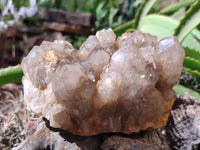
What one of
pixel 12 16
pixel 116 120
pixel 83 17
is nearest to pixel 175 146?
pixel 116 120

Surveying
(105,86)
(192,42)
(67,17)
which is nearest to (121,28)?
(192,42)

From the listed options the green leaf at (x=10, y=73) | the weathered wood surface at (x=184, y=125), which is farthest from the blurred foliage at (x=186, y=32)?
the green leaf at (x=10, y=73)

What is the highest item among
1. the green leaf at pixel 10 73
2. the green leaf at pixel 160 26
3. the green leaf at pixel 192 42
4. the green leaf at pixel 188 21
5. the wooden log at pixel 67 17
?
the green leaf at pixel 188 21

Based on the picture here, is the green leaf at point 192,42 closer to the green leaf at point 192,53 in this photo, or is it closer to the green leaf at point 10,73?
the green leaf at point 192,53

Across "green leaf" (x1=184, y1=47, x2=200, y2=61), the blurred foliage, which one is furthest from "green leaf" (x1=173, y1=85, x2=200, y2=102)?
"green leaf" (x1=184, y1=47, x2=200, y2=61)

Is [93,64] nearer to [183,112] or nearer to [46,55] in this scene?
[46,55]

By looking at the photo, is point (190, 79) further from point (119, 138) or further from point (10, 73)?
point (10, 73)
